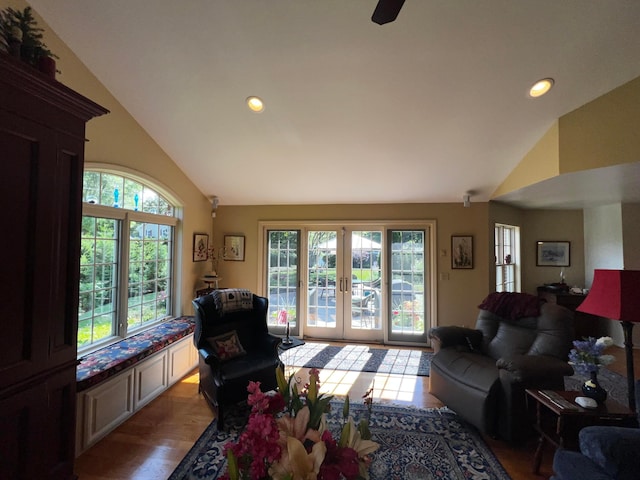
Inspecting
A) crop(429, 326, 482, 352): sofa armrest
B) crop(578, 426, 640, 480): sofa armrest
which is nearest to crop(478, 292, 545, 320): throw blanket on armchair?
crop(429, 326, 482, 352): sofa armrest

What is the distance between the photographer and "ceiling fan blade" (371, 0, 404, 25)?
49.1 inches

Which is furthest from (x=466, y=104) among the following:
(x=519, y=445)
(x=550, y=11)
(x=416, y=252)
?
(x=519, y=445)

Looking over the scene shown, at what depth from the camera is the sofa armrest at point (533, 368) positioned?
7.22ft

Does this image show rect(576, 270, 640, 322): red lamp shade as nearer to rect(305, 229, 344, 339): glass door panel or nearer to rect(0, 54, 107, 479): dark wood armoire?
rect(0, 54, 107, 479): dark wood armoire

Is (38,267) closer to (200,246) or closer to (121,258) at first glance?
(121,258)

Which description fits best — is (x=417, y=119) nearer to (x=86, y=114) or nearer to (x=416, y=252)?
(x=416, y=252)

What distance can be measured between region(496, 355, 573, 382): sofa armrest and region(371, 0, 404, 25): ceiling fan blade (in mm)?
2436

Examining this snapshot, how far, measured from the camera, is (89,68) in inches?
101

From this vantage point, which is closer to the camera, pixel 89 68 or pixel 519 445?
pixel 519 445

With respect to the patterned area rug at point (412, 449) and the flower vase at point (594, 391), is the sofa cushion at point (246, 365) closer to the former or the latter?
the patterned area rug at point (412, 449)

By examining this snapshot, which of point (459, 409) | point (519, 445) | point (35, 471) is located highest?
point (35, 471)

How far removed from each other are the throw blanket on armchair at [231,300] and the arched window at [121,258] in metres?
1.03

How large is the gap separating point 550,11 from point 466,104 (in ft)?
2.71

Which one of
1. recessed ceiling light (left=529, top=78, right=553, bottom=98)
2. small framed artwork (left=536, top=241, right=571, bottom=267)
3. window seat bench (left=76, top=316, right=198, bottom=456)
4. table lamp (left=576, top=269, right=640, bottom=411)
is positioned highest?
recessed ceiling light (left=529, top=78, right=553, bottom=98)
